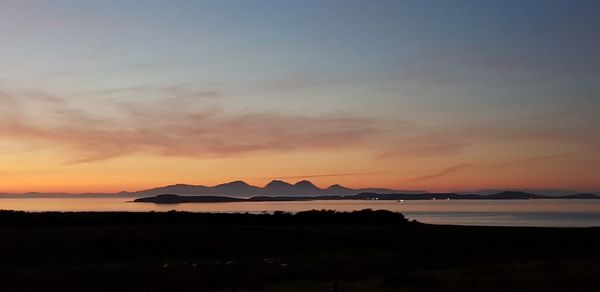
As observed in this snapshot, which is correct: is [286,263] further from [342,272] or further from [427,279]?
[427,279]

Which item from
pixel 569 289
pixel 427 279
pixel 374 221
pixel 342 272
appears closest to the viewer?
pixel 569 289

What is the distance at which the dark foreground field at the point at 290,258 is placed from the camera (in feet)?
90.5

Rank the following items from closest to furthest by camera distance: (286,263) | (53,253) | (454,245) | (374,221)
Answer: (286,263) < (53,253) < (454,245) < (374,221)

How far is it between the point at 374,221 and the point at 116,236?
3142 cm

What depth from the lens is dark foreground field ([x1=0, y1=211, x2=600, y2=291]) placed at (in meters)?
27.6

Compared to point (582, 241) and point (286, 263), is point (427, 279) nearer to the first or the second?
point (286, 263)

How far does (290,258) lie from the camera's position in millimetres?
42344

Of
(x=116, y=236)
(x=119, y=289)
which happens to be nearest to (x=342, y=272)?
(x=119, y=289)

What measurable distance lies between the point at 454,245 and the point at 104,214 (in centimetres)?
4157

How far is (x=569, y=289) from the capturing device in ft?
76.6

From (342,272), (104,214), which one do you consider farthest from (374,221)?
(342,272)

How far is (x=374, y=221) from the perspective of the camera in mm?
75000

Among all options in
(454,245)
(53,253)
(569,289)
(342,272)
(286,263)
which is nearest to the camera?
(569,289)

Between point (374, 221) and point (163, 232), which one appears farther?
point (374, 221)
